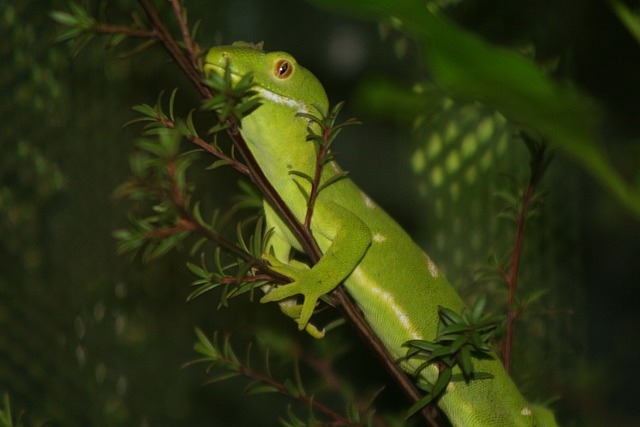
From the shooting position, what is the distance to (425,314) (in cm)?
76

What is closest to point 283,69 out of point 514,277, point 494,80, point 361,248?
point 361,248

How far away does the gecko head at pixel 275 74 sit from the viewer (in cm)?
63

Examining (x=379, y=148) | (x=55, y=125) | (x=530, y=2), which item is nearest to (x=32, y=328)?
(x=55, y=125)

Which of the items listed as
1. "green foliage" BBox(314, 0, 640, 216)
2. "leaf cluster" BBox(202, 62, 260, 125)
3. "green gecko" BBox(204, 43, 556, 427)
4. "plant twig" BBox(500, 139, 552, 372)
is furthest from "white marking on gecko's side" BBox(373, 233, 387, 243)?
"green foliage" BBox(314, 0, 640, 216)

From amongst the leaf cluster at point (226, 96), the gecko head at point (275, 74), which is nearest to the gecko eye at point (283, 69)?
the gecko head at point (275, 74)

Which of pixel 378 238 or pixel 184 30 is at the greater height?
pixel 184 30

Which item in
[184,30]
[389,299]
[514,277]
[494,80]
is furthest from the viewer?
[389,299]

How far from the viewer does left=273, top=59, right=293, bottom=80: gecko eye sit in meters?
0.67

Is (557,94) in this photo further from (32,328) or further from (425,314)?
(32,328)

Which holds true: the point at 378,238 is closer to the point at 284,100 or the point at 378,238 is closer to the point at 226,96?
the point at 284,100

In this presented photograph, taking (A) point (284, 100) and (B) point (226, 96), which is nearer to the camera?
(B) point (226, 96)

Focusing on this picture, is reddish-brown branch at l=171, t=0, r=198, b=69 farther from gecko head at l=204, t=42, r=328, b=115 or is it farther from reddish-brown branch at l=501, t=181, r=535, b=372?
reddish-brown branch at l=501, t=181, r=535, b=372

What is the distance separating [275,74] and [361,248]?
200 millimetres

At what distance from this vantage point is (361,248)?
690mm
